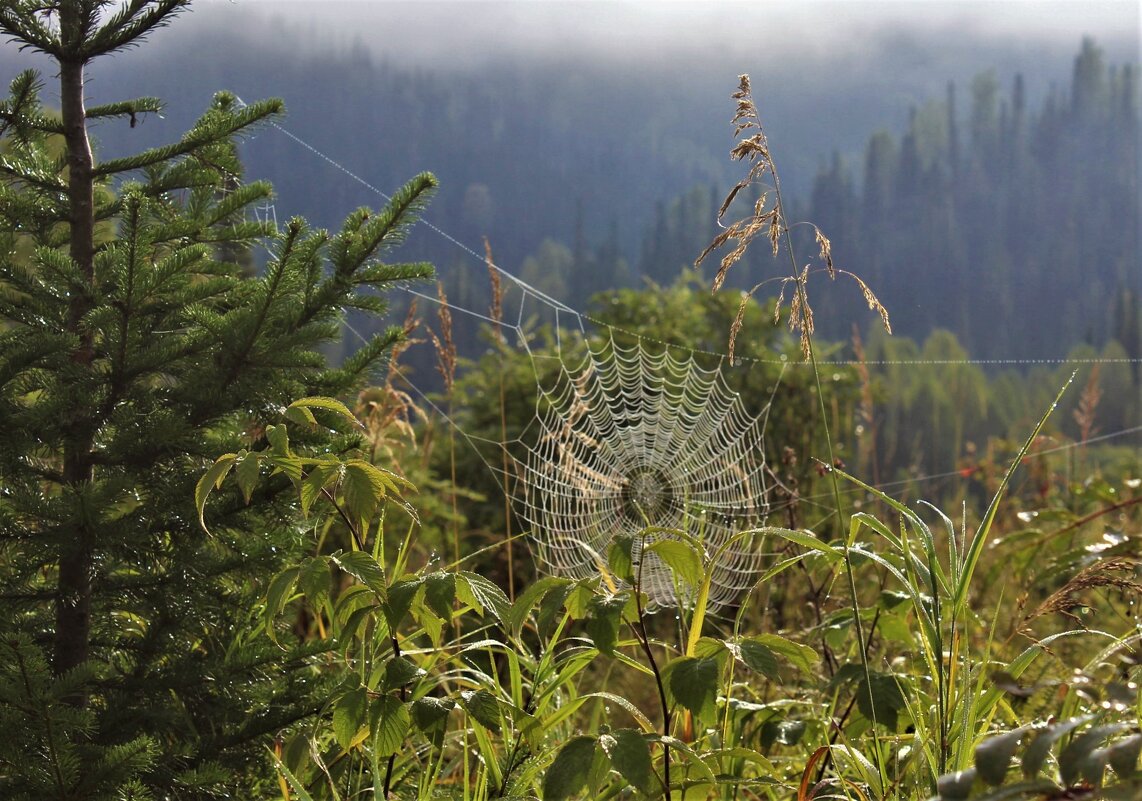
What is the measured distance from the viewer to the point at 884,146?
69875 mm

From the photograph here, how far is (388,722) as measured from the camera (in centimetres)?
141

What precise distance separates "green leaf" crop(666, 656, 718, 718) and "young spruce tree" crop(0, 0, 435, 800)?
82 cm

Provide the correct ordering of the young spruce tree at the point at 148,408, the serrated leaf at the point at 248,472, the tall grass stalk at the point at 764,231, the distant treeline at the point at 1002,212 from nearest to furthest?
the serrated leaf at the point at 248,472, the tall grass stalk at the point at 764,231, the young spruce tree at the point at 148,408, the distant treeline at the point at 1002,212

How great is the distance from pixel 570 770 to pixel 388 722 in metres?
0.28

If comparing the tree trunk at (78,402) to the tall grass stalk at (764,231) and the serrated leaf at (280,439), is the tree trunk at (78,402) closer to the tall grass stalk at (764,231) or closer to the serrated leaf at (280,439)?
the serrated leaf at (280,439)

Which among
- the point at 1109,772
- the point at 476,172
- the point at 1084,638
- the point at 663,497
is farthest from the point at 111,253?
the point at 476,172

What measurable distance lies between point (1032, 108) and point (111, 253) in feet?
276

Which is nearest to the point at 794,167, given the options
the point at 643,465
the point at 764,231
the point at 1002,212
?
the point at 1002,212

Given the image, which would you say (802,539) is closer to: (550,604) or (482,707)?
(550,604)

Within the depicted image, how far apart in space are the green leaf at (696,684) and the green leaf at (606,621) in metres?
0.10

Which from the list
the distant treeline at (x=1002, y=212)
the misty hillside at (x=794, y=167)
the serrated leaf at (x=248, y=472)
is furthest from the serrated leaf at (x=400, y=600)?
the distant treeline at (x=1002, y=212)

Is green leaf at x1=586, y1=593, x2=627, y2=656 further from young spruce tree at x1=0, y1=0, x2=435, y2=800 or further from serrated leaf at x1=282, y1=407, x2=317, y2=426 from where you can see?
young spruce tree at x1=0, y1=0, x2=435, y2=800

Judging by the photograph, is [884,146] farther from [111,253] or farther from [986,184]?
[111,253]

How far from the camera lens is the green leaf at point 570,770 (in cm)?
128
